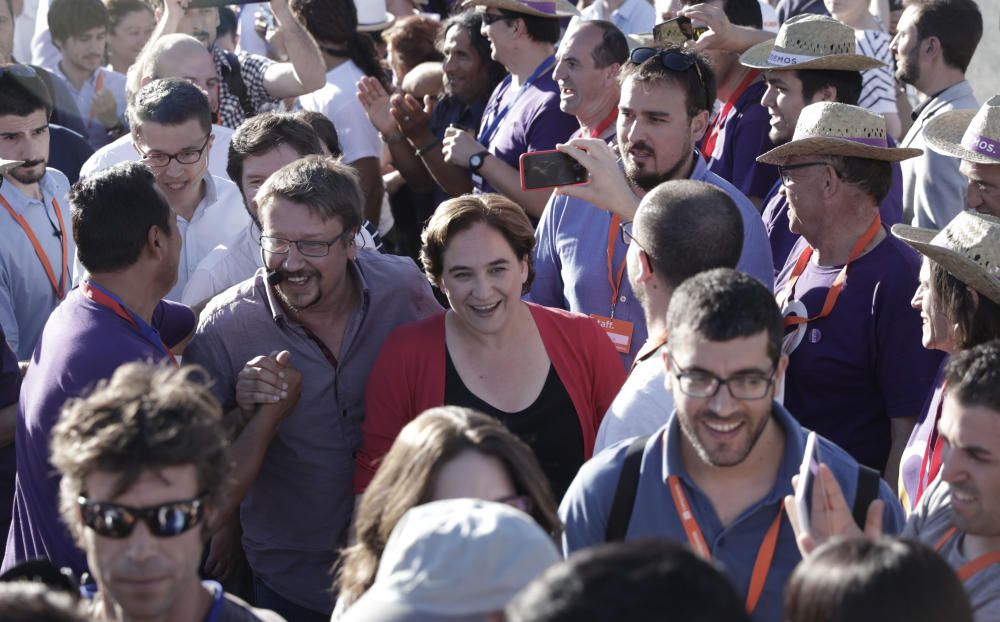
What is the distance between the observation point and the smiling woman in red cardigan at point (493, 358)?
3.71 metres

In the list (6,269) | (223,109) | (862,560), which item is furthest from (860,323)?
(223,109)

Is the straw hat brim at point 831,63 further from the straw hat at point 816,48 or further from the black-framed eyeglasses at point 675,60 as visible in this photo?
the black-framed eyeglasses at point 675,60

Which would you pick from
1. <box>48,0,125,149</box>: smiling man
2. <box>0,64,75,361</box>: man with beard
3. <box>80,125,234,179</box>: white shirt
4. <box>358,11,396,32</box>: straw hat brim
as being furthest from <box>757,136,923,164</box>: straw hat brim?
<box>48,0,125,149</box>: smiling man

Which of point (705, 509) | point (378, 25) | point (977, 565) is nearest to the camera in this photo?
point (977, 565)

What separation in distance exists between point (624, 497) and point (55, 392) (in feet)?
5.43

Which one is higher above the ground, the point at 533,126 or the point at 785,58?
the point at 785,58

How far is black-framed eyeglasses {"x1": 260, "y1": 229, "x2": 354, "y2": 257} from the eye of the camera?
3805mm

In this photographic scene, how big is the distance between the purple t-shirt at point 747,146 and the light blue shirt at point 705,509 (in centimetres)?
278

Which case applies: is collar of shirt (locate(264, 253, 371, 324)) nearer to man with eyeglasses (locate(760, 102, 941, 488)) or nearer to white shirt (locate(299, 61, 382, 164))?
man with eyeglasses (locate(760, 102, 941, 488))

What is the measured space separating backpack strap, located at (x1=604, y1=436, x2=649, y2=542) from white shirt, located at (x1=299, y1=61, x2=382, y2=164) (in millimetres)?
3973

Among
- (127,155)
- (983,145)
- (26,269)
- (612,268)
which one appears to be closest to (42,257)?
(26,269)

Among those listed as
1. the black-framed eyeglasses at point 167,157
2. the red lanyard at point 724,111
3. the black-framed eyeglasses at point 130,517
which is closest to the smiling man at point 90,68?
the black-framed eyeglasses at point 167,157

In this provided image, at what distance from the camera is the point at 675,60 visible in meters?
4.77

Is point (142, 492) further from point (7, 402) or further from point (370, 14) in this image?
point (370, 14)
